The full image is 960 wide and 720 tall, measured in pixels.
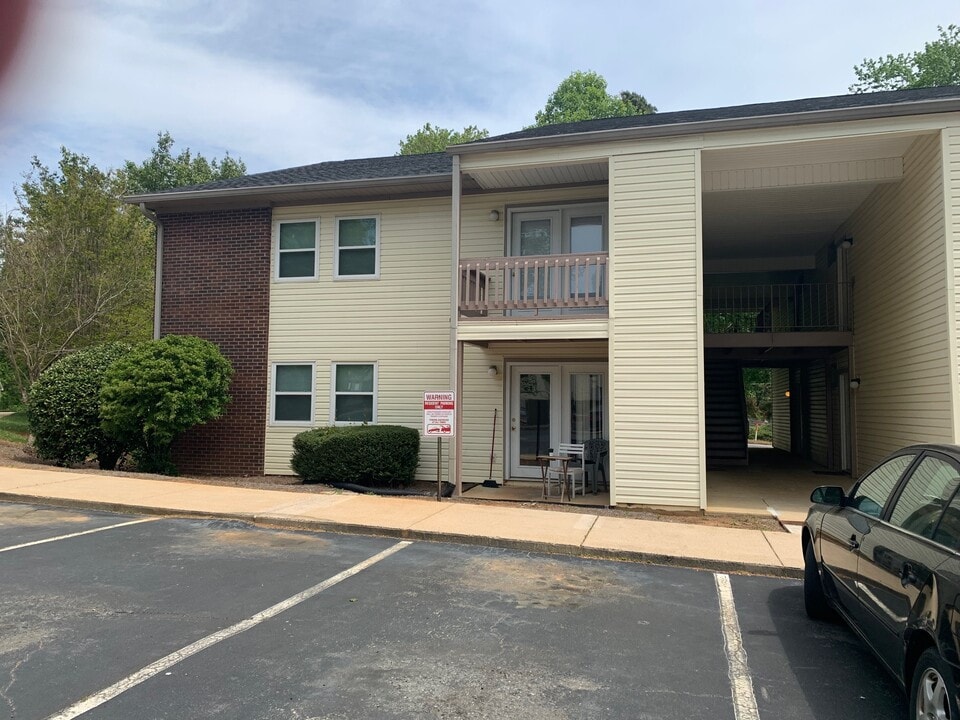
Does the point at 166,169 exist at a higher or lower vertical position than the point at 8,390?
higher

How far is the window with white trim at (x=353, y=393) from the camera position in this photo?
12.7 meters

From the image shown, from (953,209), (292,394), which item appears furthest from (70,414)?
(953,209)

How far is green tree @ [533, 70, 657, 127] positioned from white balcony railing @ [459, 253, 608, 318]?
30651mm

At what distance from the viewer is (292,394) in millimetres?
13086

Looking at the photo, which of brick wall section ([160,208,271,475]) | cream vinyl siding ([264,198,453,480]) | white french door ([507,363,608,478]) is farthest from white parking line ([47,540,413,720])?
brick wall section ([160,208,271,475])

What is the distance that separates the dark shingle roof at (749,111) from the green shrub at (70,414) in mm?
8316

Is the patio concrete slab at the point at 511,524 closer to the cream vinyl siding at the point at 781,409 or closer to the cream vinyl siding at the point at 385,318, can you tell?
the cream vinyl siding at the point at 385,318

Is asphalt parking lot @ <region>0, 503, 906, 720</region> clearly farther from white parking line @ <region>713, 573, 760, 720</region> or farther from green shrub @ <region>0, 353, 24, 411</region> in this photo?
green shrub @ <region>0, 353, 24, 411</region>

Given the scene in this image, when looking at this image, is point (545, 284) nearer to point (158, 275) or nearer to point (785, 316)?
point (158, 275)

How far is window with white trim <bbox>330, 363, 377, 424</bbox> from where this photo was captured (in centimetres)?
1273

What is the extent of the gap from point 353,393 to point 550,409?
3798 mm

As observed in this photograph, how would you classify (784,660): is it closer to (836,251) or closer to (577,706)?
(577,706)

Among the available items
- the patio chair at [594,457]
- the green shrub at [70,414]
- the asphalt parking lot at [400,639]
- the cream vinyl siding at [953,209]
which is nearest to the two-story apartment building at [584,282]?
the cream vinyl siding at [953,209]

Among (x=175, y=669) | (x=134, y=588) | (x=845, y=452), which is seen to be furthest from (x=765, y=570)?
(x=845, y=452)
